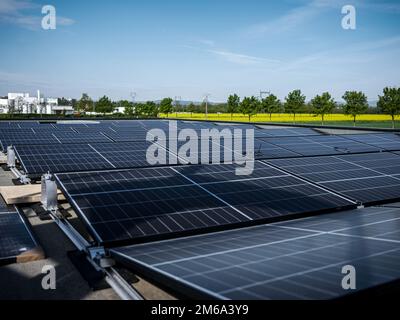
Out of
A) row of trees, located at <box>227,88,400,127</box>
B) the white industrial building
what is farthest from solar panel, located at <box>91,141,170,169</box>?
the white industrial building

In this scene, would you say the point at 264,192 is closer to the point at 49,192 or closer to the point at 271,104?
the point at 49,192

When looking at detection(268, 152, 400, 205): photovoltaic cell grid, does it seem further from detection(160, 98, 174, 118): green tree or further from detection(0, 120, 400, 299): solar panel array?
detection(160, 98, 174, 118): green tree

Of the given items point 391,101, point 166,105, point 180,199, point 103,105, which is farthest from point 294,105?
point 180,199

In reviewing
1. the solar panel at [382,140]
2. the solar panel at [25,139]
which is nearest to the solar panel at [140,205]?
the solar panel at [25,139]

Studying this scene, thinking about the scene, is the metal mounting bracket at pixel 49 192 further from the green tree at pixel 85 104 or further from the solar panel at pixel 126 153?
the green tree at pixel 85 104

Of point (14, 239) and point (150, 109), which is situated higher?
point (150, 109)

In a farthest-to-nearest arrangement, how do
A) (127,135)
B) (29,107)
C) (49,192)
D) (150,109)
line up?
1. (29,107)
2. (150,109)
3. (127,135)
4. (49,192)

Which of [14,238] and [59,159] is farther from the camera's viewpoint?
[59,159]
